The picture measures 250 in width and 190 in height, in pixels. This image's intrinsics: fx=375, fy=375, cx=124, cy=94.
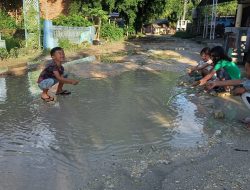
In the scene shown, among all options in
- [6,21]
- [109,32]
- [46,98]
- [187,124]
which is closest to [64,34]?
[109,32]

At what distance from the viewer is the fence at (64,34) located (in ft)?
52.5

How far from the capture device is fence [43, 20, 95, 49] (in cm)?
1602

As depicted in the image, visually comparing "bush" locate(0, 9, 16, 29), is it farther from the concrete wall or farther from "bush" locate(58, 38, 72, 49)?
"bush" locate(58, 38, 72, 49)

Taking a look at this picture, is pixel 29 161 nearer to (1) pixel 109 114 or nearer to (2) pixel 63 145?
(2) pixel 63 145

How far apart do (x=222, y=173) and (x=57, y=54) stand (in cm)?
423

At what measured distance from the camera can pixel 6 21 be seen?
2405 centimetres

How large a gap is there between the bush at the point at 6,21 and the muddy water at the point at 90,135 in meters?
16.4

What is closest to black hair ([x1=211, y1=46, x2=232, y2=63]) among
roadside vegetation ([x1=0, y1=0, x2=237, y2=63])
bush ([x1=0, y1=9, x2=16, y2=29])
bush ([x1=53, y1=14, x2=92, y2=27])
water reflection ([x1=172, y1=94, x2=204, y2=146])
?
water reflection ([x1=172, y1=94, x2=204, y2=146])

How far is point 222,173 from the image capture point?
383 cm

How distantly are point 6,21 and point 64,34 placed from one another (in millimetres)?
7955

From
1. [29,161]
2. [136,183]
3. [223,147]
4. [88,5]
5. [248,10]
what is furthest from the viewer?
[88,5]

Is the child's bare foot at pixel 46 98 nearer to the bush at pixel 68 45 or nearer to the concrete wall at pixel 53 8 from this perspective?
the bush at pixel 68 45

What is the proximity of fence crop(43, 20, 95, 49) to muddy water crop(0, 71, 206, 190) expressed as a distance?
781cm

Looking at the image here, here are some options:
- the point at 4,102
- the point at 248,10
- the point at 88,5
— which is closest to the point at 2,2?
the point at 88,5
